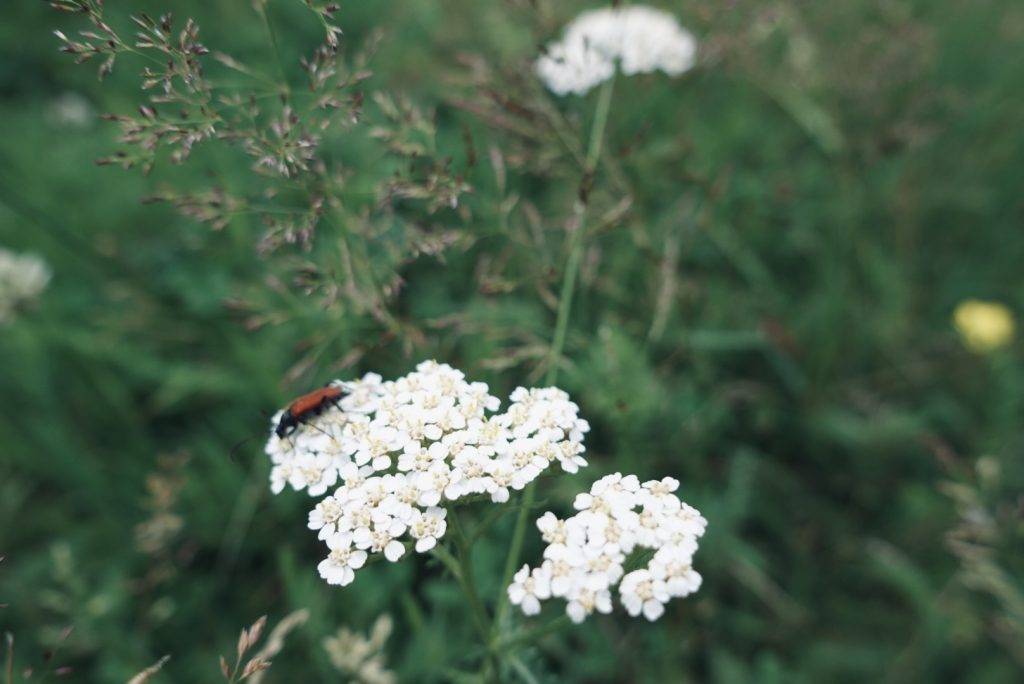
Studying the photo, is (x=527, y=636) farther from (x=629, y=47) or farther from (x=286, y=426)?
(x=629, y=47)

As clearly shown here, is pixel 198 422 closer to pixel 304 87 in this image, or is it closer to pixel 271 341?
pixel 271 341

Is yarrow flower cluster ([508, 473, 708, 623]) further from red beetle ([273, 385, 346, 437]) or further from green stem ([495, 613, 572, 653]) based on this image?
red beetle ([273, 385, 346, 437])

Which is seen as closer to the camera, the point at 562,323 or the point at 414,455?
the point at 414,455

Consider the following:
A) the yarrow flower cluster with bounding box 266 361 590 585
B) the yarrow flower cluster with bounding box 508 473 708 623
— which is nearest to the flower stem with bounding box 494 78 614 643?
the yarrow flower cluster with bounding box 266 361 590 585

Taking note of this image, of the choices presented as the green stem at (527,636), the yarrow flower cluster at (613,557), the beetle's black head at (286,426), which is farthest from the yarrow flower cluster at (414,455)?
the green stem at (527,636)

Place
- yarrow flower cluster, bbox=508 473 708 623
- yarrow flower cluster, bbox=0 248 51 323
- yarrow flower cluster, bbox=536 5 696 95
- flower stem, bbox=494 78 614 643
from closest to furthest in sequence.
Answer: yarrow flower cluster, bbox=508 473 708 623 → flower stem, bbox=494 78 614 643 → yarrow flower cluster, bbox=536 5 696 95 → yarrow flower cluster, bbox=0 248 51 323

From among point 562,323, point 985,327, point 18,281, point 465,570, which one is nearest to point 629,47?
point 562,323
